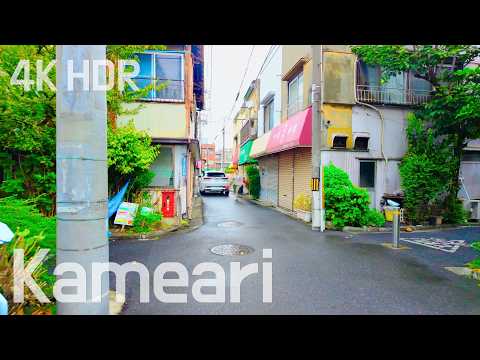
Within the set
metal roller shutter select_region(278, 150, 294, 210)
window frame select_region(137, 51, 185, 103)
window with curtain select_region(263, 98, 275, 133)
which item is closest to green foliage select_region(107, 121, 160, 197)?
window frame select_region(137, 51, 185, 103)

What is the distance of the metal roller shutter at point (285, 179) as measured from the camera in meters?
14.5

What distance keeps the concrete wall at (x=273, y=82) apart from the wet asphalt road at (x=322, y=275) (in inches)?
391

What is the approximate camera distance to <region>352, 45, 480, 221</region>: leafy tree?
9773 mm

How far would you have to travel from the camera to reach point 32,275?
135 inches

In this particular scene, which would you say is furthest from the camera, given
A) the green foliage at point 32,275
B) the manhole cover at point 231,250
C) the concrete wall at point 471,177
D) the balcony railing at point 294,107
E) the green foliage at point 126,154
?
the balcony railing at point 294,107

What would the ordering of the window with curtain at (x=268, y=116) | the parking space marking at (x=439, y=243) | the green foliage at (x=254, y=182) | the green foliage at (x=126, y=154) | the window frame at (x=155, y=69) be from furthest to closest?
the green foliage at (x=254, y=182), the window with curtain at (x=268, y=116), the window frame at (x=155, y=69), the green foliage at (x=126, y=154), the parking space marking at (x=439, y=243)

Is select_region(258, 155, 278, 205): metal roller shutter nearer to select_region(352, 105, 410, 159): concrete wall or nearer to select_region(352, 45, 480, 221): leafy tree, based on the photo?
select_region(352, 105, 410, 159): concrete wall

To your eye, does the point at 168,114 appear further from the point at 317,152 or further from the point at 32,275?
the point at 32,275

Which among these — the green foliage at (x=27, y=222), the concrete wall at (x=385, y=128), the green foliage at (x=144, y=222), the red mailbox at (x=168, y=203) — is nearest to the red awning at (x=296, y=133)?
the concrete wall at (x=385, y=128)

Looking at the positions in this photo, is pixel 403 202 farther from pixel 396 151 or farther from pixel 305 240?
pixel 305 240

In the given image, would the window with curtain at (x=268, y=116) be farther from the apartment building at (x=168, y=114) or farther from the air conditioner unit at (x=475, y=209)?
the air conditioner unit at (x=475, y=209)

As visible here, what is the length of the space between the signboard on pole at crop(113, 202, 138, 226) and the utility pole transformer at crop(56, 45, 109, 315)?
6.07 m

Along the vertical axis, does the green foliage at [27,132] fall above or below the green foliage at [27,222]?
above
